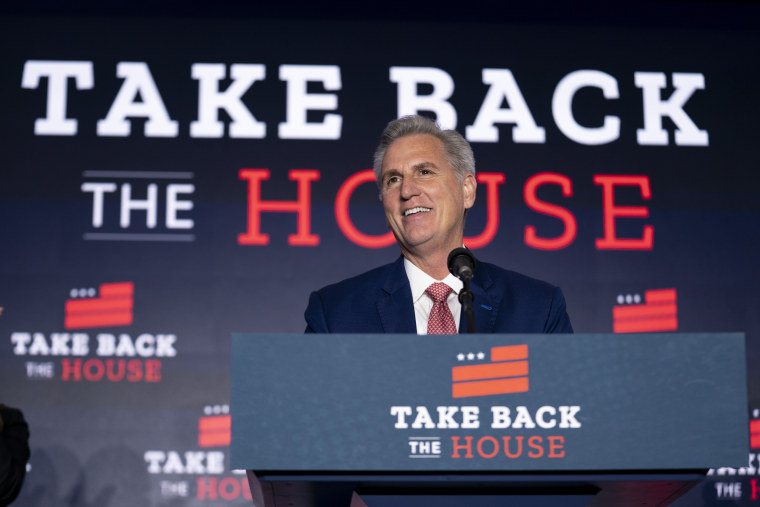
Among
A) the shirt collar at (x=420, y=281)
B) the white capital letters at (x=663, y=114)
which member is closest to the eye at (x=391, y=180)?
the shirt collar at (x=420, y=281)

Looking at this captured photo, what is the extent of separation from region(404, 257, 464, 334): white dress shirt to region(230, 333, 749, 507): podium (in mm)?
699

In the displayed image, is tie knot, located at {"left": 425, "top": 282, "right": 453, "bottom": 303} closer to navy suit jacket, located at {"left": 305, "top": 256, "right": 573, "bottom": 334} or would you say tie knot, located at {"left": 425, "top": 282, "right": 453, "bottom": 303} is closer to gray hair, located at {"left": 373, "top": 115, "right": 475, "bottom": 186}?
navy suit jacket, located at {"left": 305, "top": 256, "right": 573, "bottom": 334}

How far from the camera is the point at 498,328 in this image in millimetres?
1896

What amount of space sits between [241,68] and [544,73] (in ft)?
4.71

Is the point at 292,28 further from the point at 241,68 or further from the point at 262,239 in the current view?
the point at 262,239

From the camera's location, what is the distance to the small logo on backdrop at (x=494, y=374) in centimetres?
123

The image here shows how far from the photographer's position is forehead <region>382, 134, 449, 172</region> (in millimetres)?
2176

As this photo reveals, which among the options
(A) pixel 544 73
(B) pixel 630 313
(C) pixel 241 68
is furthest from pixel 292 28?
(B) pixel 630 313

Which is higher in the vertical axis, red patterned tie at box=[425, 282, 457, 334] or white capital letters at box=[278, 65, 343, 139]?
white capital letters at box=[278, 65, 343, 139]

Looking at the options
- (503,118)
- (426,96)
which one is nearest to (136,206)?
(426,96)

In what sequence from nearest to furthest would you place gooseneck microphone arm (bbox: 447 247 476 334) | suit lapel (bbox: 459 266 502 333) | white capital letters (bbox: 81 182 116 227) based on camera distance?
gooseneck microphone arm (bbox: 447 247 476 334) → suit lapel (bbox: 459 266 502 333) → white capital letters (bbox: 81 182 116 227)

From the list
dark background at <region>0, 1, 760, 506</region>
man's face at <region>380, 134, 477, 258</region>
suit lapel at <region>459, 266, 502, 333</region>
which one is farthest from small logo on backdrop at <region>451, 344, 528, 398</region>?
dark background at <region>0, 1, 760, 506</region>

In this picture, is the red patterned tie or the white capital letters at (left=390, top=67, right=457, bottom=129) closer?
the red patterned tie

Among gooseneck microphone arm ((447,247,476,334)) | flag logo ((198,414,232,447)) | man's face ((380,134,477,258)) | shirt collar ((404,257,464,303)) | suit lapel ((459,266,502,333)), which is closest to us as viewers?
gooseneck microphone arm ((447,247,476,334))
